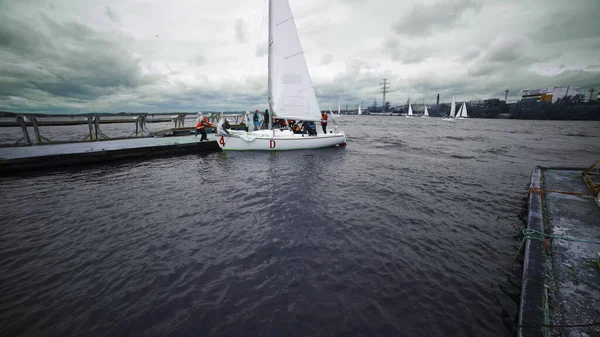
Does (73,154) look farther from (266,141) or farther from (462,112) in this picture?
(462,112)

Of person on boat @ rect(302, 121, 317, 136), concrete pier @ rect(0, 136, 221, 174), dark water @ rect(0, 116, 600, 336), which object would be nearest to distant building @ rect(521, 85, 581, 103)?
person on boat @ rect(302, 121, 317, 136)

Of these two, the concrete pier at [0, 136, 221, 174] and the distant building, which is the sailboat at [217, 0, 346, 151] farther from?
the distant building

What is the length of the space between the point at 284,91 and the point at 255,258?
577 inches

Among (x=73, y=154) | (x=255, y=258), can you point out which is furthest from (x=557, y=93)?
(x=73, y=154)

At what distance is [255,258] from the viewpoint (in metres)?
5.50

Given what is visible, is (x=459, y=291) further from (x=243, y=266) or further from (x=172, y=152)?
(x=172, y=152)

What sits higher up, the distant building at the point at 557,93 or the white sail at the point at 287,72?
the distant building at the point at 557,93

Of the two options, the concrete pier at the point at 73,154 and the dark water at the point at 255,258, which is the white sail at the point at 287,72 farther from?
the dark water at the point at 255,258

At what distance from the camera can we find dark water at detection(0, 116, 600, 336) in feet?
12.7

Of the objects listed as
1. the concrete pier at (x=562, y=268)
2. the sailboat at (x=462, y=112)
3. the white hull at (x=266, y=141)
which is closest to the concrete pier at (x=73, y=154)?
the white hull at (x=266, y=141)

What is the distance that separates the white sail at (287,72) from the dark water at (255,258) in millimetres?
9251

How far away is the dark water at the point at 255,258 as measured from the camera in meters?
3.88

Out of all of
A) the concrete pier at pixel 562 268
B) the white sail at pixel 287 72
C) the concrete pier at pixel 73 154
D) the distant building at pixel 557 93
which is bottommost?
the concrete pier at pixel 562 268

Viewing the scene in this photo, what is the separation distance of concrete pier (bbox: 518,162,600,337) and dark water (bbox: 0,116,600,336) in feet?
2.58
